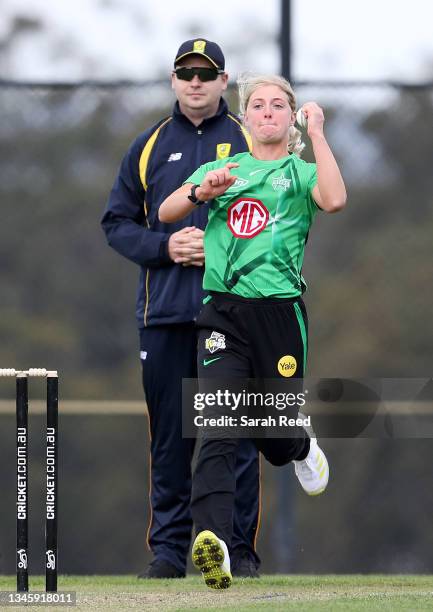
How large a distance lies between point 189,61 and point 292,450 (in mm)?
1620

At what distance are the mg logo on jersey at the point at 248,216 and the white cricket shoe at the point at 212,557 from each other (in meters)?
1.02

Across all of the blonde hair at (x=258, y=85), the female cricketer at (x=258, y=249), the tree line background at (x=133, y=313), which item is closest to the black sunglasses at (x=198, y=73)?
the blonde hair at (x=258, y=85)

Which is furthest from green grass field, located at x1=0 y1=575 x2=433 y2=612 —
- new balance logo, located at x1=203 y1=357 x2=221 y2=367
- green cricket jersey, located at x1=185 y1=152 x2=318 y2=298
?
green cricket jersey, located at x1=185 y1=152 x2=318 y2=298

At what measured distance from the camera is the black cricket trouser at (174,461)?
18.2 ft

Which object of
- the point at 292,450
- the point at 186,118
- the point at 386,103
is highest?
the point at 386,103

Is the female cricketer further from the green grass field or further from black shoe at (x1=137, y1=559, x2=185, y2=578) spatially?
black shoe at (x1=137, y1=559, x2=185, y2=578)

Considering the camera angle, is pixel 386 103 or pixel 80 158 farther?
pixel 80 158

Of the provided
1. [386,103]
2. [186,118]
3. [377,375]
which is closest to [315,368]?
[377,375]

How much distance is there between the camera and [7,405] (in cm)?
851

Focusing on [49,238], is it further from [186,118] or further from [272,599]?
[272,599]

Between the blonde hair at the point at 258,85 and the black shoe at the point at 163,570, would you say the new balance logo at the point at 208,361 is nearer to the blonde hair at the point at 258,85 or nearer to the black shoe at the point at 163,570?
the blonde hair at the point at 258,85

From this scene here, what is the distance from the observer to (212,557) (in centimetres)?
439
